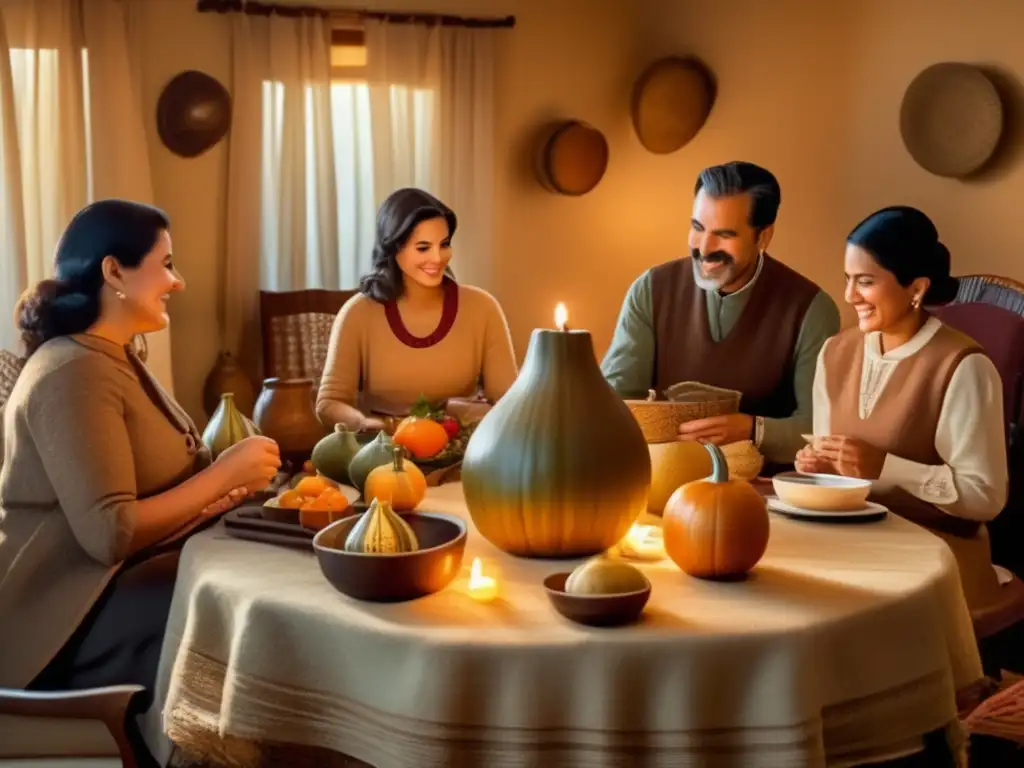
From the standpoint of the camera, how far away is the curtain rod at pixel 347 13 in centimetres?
477

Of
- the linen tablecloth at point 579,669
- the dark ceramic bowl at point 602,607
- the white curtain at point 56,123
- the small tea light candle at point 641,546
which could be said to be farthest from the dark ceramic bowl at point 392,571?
the white curtain at point 56,123

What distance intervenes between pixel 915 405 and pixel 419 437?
0.98 metres

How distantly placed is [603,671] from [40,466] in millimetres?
1093

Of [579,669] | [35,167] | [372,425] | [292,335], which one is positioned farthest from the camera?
[292,335]

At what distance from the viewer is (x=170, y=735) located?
1.46 meters

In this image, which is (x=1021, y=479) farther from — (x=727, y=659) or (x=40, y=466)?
(x=40, y=466)

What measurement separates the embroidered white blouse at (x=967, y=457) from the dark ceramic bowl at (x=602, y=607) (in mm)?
924

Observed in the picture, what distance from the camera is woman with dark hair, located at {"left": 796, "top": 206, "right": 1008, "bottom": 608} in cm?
205

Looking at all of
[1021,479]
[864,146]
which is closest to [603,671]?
[1021,479]

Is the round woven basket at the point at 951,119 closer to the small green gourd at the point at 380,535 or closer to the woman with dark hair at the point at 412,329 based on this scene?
the woman with dark hair at the point at 412,329

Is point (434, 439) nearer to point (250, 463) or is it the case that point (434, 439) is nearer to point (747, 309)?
point (250, 463)

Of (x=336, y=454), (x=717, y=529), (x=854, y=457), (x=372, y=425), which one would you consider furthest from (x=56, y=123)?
(x=717, y=529)

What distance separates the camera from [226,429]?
6.82 feet

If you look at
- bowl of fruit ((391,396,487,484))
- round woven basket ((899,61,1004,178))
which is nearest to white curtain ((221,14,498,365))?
round woven basket ((899,61,1004,178))
